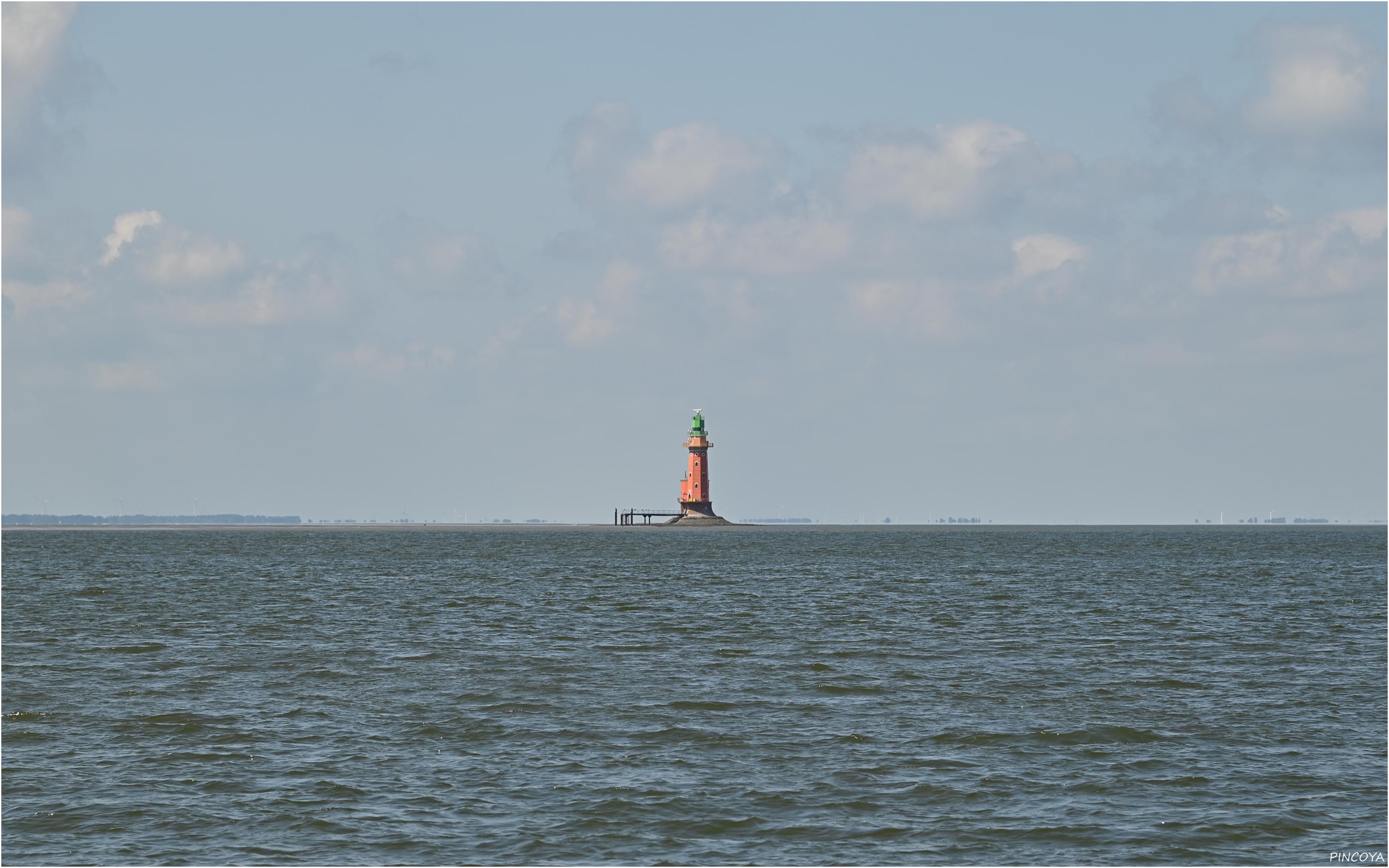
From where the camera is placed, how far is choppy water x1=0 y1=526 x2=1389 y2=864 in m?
19.5

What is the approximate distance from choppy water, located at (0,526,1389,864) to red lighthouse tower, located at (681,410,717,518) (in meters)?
130

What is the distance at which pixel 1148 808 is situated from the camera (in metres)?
21.1

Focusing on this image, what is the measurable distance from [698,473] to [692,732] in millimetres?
167486

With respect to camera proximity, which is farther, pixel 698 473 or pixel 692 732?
pixel 698 473

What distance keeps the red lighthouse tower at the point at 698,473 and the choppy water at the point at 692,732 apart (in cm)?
12980

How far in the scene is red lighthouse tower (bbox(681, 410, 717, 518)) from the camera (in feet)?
622

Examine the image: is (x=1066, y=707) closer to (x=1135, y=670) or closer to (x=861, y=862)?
(x=1135, y=670)

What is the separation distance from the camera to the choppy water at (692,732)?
1952 centimetres

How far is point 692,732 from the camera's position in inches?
1059

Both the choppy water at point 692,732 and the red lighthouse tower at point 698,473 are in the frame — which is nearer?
the choppy water at point 692,732

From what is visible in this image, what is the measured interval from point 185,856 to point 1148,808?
14533 mm

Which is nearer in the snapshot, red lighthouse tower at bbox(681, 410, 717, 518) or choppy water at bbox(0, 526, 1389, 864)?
choppy water at bbox(0, 526, 1389, 864)

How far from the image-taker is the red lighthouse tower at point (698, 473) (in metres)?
190

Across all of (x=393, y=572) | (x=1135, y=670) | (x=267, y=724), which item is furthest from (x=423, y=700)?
(x=393, y=572)
